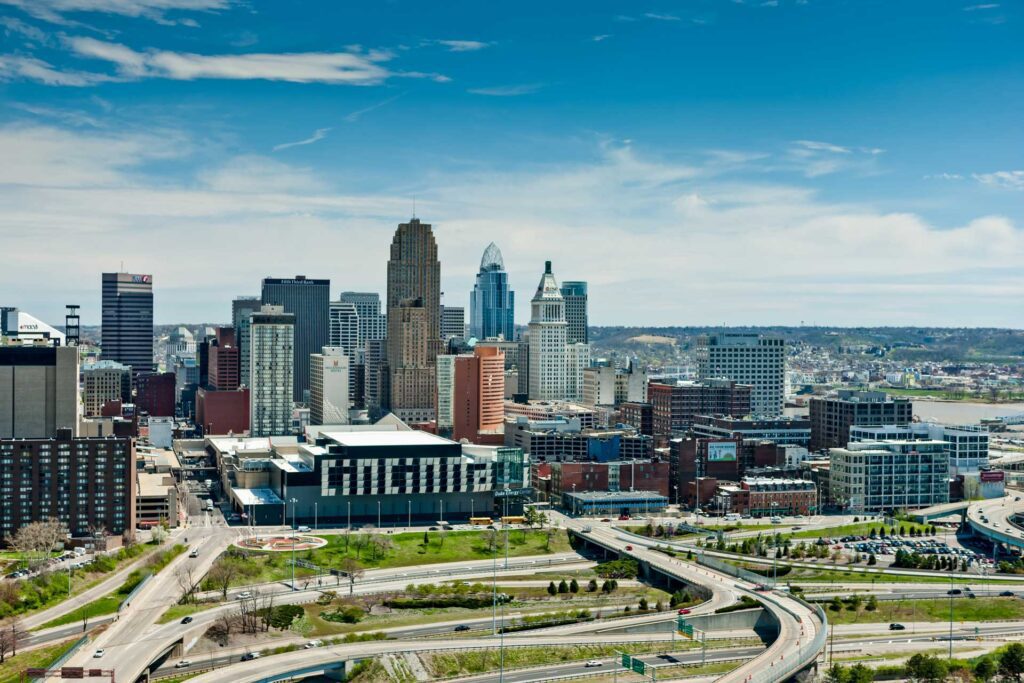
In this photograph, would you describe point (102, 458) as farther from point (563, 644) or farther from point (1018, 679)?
point (1018, 679)

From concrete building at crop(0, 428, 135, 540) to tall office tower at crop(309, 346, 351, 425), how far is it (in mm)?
79046

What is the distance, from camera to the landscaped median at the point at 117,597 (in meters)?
79.4

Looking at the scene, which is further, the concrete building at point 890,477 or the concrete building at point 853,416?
the concrete building at point 853,416

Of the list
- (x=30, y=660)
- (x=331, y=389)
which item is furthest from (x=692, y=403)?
(x=30, y=660)

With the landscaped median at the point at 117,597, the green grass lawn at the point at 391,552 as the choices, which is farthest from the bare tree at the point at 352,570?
the landscaped median at the point at 117,597

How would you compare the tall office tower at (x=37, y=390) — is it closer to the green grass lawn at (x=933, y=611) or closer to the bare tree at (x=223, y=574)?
the bare tree at (x=223, y=574)

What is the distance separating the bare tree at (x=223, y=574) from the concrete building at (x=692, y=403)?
8615cm

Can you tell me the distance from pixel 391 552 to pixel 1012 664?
1971 inches

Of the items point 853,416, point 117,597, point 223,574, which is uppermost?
point 853,416

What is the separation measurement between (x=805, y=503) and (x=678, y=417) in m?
42.9

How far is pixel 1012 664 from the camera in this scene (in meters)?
69.3

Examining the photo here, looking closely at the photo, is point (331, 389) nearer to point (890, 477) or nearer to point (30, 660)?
point (890, 477)

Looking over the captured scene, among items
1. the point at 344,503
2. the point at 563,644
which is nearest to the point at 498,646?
the point at 563,644

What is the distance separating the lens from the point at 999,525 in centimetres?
11588
